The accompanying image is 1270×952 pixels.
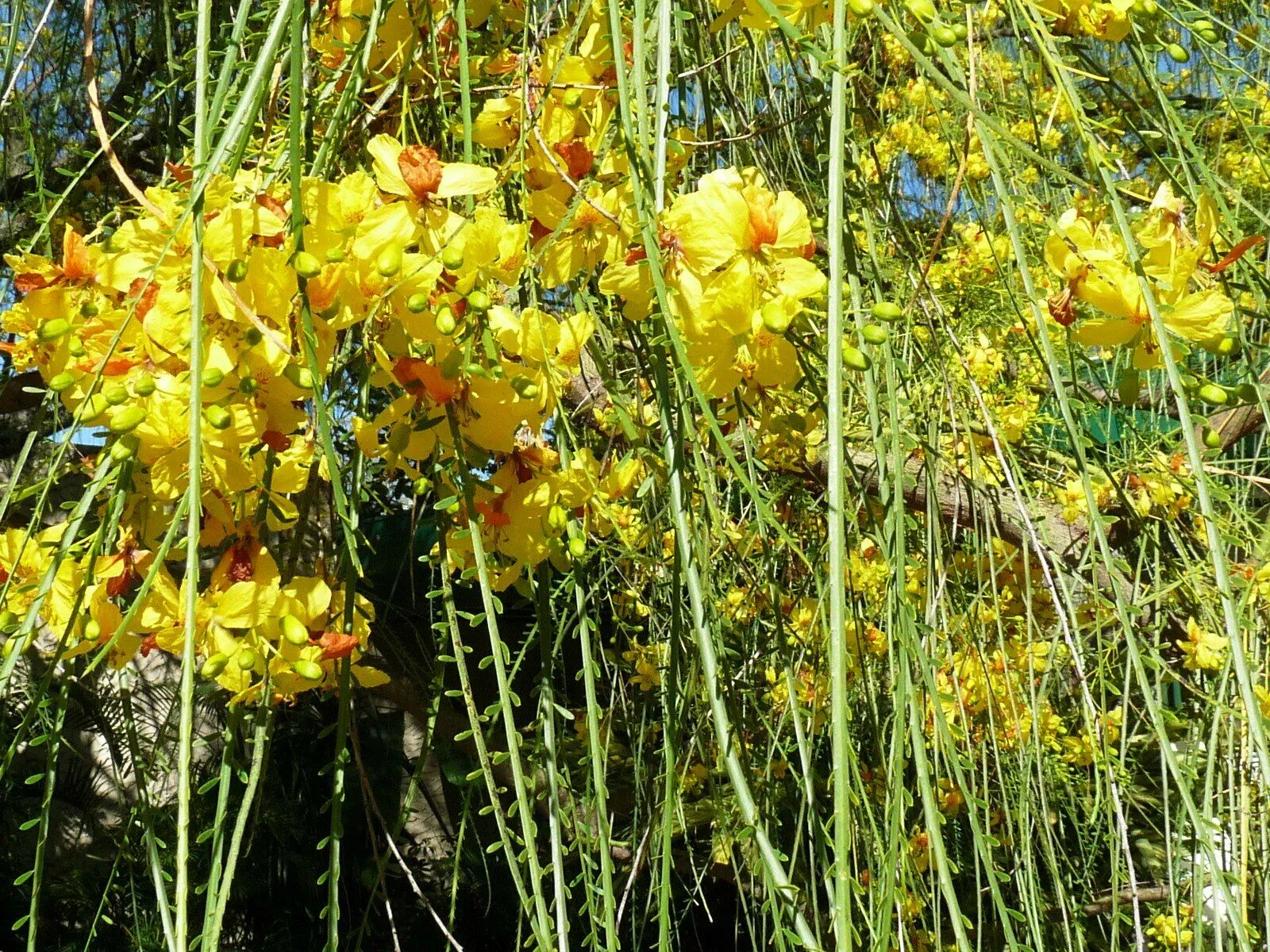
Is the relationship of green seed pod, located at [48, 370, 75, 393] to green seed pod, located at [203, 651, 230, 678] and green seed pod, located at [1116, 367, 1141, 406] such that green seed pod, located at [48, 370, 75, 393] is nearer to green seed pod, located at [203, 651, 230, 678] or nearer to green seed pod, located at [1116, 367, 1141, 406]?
green seed pod, located at [203, 651, 230, 678]

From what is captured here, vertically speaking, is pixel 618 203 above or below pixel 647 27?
below

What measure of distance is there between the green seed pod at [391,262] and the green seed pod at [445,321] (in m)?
0.03

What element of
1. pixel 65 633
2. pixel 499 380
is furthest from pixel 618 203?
pixel 65 633

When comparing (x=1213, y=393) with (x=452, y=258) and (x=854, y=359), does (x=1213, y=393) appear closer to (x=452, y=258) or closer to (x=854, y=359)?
(x=854, y=359)

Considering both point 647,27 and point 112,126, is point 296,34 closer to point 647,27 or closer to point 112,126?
point 647,27

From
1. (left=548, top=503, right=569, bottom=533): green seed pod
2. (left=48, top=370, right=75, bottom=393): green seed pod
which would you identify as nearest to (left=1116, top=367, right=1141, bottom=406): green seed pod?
(left=548, top=503, right=569, bottom=533): green seed pod

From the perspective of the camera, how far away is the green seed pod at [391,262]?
463 mm

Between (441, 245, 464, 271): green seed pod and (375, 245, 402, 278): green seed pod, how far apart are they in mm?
19

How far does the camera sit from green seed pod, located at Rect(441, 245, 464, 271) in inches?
18.6

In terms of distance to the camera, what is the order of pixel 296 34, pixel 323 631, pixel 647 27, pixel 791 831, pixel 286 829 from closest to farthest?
1. pixel 296 34
2. pixel 323 631
3. pixel 647 27
4. pixel 791 831
5. pixel 286 829

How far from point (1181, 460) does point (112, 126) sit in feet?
4.35

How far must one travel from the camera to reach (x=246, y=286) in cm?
49

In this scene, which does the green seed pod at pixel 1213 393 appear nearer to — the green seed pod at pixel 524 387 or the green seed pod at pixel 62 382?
the green seed pod at pixel 524 387

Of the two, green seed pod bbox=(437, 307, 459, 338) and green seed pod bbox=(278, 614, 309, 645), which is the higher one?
green seed pod bbox=(437, 307, 459, 338)
